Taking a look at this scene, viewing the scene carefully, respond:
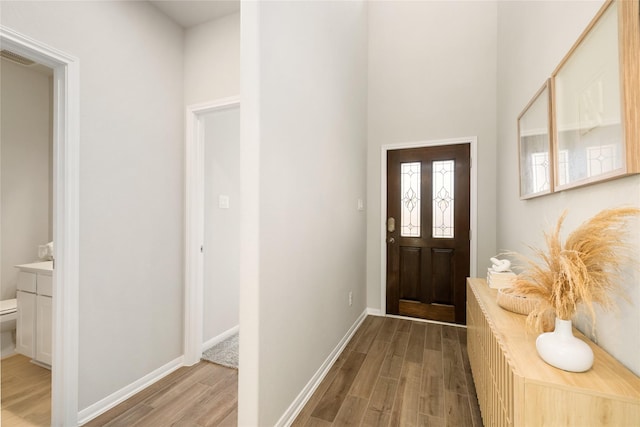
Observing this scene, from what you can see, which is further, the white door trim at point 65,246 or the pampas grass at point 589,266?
the white door trim at point 65,246

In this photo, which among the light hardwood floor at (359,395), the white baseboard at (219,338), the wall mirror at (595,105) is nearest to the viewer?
the wall mirror at (595,105)

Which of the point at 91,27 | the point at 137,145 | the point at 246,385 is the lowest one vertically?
the point at 246,385

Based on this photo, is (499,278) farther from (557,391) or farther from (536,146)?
(557,391)

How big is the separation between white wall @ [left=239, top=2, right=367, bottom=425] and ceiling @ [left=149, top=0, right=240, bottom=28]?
2.52 ft

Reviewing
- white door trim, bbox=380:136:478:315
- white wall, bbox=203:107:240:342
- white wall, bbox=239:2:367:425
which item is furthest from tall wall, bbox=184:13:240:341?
white door trim, bbox=380:136:478:315

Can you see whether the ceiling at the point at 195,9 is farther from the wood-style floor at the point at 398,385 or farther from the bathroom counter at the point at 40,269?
the wood-style floor at the point at 398,385

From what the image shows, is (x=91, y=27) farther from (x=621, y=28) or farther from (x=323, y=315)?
(x=621, y=28)

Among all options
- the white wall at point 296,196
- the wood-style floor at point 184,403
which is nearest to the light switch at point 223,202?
the white wall at point 296,196

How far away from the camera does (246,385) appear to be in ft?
4.47

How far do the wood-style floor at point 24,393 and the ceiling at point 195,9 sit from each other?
290 cm

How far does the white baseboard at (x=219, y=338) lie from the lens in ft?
8.35

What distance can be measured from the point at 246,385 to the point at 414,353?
168 cm

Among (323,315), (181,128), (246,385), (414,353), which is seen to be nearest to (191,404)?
(246,385)

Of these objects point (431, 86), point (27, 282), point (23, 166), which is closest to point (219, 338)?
point (27, 282)
